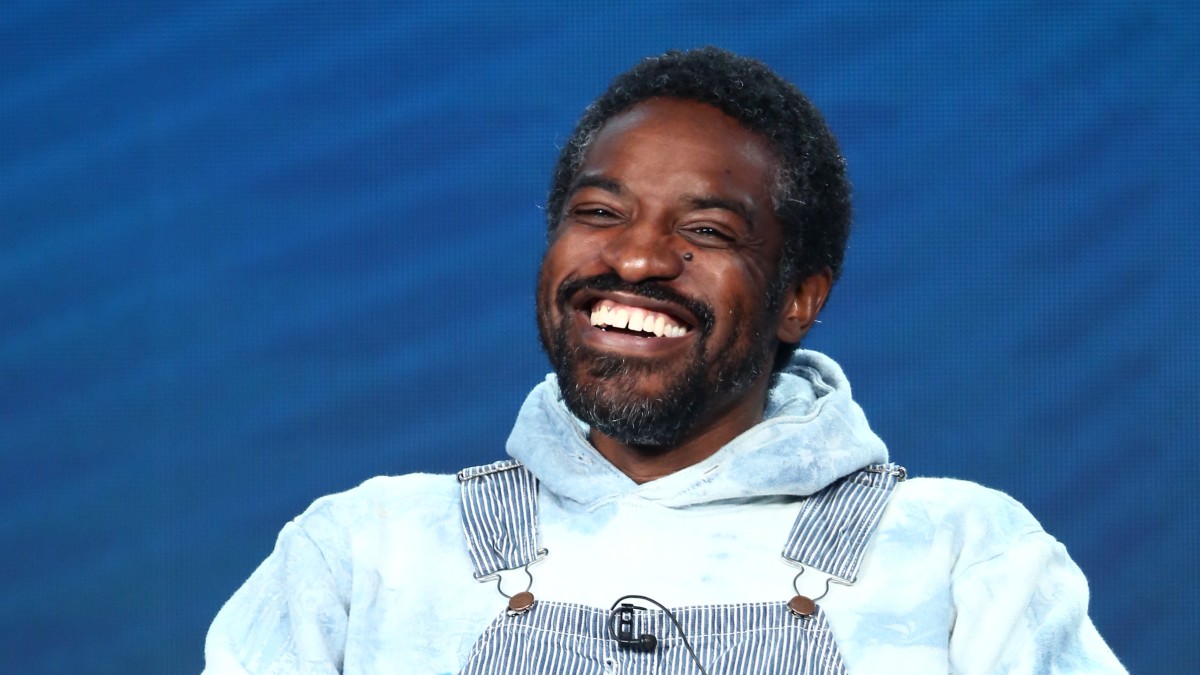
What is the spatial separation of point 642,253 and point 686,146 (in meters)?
0.14

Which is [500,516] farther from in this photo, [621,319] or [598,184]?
[598,184]

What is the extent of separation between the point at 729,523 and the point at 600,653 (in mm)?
209

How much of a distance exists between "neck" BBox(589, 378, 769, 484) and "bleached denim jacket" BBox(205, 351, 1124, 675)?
39mm

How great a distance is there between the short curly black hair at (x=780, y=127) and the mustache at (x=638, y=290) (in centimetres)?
15

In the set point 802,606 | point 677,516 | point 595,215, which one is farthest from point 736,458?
point 595,215

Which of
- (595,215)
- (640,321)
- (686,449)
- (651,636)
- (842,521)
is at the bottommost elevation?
(651,636)

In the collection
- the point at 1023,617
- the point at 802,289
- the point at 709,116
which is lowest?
the point at 1023,617

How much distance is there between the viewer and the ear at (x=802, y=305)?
2002 millimetres

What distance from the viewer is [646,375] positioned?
185 cm

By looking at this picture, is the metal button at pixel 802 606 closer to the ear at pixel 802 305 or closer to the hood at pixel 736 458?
the hood at pixel 736 458

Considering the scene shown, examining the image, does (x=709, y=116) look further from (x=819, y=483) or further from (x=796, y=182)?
(x=819, y=483)

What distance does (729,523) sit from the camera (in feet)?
6.03

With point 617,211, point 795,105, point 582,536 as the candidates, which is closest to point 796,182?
point 795,105

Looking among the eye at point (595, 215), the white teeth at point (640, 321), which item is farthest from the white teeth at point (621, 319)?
the eye at point (595, 215)
